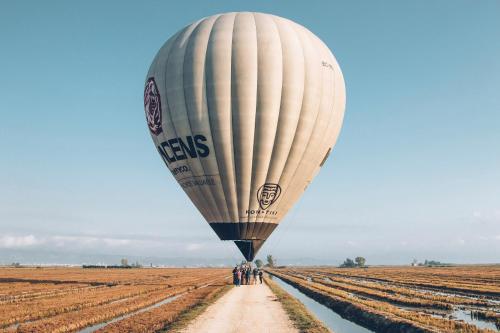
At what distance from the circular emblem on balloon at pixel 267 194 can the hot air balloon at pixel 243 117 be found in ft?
0.27

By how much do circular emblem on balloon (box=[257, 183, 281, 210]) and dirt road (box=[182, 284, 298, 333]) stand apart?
1103cm

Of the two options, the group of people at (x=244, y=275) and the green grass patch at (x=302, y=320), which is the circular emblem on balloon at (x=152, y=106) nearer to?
the group of people at (x=244, y=275)

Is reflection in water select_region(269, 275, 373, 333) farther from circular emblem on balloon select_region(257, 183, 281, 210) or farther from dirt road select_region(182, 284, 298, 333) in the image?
circular emblem on balloon select_region(257, 183, 281, 210)

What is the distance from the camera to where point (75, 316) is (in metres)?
23.6

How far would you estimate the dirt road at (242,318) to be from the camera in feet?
63.7

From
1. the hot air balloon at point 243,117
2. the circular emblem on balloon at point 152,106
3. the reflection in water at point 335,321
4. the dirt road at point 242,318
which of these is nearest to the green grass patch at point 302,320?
the dirt road at point 242,318

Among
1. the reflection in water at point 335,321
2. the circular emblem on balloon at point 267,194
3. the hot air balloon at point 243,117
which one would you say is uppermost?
the hot air balloon at point 243,117

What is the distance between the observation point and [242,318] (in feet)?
73.6

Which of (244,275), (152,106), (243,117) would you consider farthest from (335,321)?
(244,275)

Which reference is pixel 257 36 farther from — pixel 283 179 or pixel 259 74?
pixel 283 179

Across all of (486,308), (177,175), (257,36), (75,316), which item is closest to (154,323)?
(75,316)

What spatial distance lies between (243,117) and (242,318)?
64.1 ft

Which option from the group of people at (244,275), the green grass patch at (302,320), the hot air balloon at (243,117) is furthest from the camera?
the group of people at (244,275)

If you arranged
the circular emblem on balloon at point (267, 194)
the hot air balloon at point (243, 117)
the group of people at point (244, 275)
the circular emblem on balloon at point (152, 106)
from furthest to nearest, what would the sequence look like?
the group of people at point (244, 275) → the circular emblem on balloon at point (152, 106) → the circular emblem on balloon at point (267, 194) → the hot air balloon at point (243, 117)
